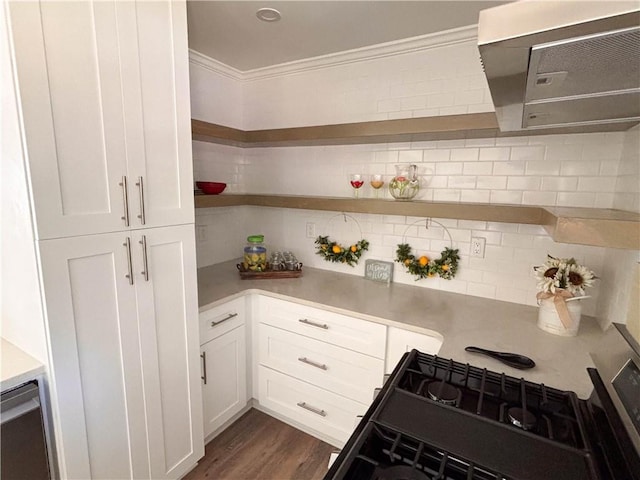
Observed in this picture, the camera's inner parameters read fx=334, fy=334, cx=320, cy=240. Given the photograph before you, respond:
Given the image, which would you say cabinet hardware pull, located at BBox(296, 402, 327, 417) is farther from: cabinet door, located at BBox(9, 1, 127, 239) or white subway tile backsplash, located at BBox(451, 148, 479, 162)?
white subway tile backsplash, located at BBox(451, 148, 479, 162)

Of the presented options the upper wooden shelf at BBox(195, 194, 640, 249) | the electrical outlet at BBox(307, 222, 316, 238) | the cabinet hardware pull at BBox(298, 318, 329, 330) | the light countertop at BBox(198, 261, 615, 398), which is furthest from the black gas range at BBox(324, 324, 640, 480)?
the electrical outlet at BBox(307, 222, 316, 238)

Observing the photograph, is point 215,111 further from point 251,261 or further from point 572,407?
point 572,407

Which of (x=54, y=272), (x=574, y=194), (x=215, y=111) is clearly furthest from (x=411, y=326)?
(x=215, y=111)

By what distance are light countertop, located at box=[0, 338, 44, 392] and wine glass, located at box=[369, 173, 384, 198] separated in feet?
6.04

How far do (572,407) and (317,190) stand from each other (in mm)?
1926

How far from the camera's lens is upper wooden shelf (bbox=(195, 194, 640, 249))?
3.05ft

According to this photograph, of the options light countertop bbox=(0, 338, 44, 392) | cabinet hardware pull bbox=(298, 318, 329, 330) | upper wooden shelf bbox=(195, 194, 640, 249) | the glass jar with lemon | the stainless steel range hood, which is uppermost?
the stainless steel range hood

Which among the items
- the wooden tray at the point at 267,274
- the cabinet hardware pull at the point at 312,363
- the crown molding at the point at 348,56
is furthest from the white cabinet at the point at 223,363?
the crown molding at the point at 348,56

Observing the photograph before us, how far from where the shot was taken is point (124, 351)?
1.37 meters

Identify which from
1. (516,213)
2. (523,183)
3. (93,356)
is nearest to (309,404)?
(93,356)

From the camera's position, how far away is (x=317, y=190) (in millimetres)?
2504

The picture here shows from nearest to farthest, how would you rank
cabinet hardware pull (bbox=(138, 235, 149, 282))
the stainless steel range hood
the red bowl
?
the stainless steel range hood
cabinet hardware pull (bbox=(138, 235, 149, 282))
the red bowl

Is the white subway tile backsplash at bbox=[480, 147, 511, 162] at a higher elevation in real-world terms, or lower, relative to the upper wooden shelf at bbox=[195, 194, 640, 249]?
higher

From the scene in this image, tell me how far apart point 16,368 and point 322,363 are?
4.42ft
